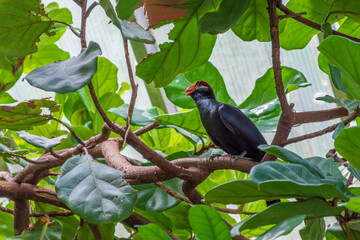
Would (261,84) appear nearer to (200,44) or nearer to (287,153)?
(200,44)

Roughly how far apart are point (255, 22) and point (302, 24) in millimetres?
112

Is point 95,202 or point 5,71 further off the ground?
point 5,71

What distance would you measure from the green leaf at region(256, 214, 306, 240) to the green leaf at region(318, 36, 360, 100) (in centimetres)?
20

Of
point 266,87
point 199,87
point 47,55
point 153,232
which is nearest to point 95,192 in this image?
point 153,232

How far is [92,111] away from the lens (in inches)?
48.9

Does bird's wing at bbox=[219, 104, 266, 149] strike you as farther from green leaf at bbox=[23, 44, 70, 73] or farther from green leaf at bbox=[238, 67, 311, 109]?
green leaf at bbox=[23, 44, 70, 73]

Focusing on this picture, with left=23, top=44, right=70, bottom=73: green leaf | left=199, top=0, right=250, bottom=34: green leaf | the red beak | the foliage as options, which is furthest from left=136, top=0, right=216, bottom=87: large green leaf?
left=23, top=44, right=70, bottom=73: green leaf

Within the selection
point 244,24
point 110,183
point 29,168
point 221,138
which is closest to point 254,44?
point 221,138

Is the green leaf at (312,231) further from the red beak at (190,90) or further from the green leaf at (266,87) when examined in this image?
the red beak at (190,90)

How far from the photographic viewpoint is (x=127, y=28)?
662 millimetres

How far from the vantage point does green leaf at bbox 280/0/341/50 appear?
81cm

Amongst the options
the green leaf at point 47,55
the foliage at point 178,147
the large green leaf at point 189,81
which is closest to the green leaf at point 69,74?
the foliage at point 178,147

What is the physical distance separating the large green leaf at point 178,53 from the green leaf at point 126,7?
0.46 feet

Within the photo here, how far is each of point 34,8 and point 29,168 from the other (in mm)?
329
